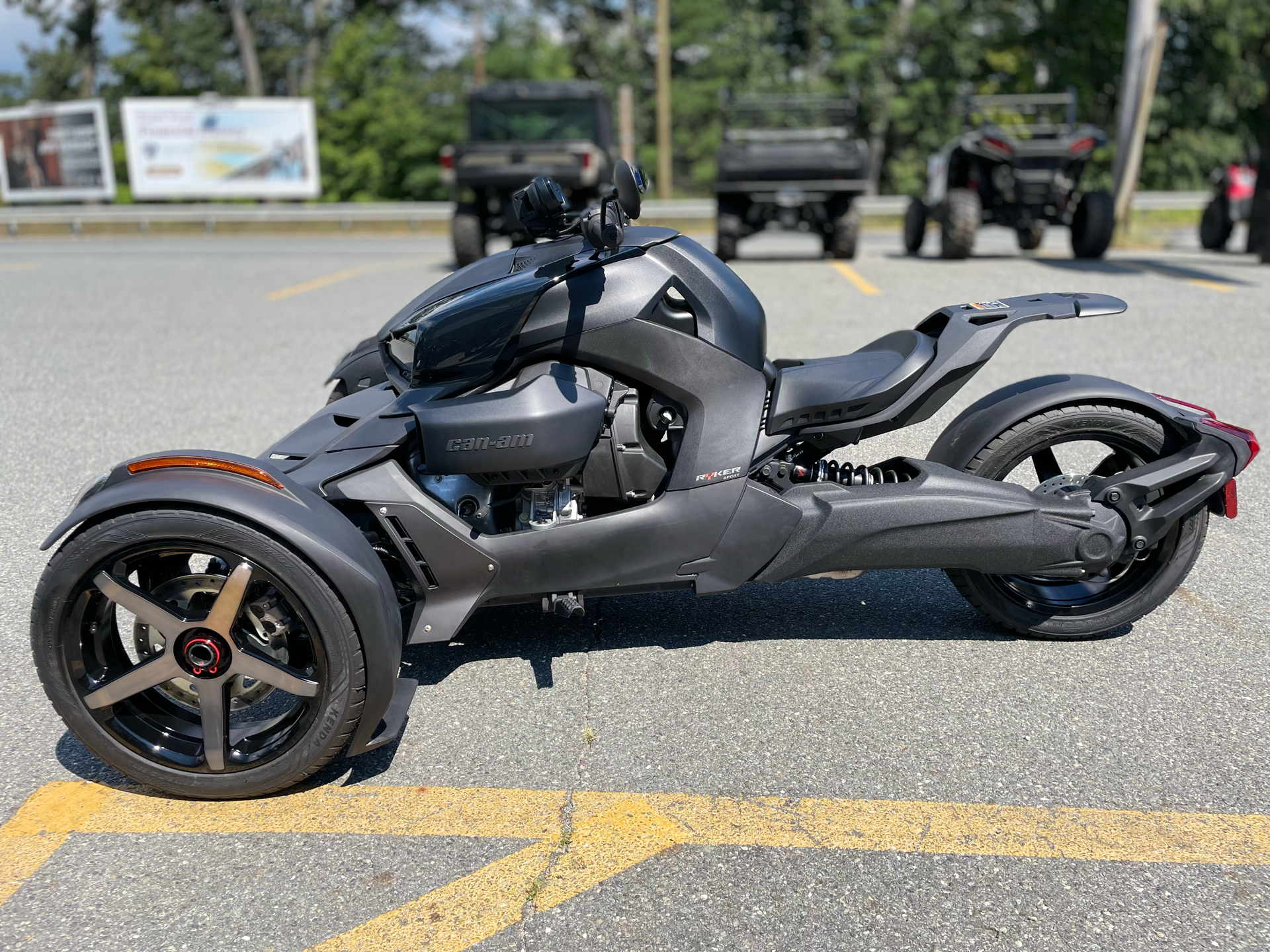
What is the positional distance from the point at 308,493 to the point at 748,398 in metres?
1.25

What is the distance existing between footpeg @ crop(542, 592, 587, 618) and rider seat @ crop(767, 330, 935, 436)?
29.8 inches

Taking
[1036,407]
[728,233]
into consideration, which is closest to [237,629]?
[1036,407]

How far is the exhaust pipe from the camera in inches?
124

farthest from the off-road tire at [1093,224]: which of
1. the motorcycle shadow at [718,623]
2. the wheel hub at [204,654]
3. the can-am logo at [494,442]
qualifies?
the wheel hub at [204,654]

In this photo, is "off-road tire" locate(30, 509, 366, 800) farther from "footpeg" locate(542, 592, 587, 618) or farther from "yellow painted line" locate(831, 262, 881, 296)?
"yellow painted line" locate(831, 262, 881, 296)

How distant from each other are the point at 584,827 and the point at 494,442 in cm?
102

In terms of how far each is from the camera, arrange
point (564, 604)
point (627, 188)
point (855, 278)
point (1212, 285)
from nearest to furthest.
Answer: point (627, 188), point (564, 604), point (1212, 285), point (855, 278)

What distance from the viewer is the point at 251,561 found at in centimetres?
261

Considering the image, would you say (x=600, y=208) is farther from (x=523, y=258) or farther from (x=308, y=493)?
(x=308, y=493)

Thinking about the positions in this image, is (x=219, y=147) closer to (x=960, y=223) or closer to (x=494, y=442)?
(x=960, y=223)

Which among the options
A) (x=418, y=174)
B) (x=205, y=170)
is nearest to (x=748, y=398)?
(x=205, y=170)

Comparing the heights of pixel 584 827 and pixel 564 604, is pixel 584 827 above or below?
below

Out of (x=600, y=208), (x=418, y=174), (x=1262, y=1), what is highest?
(x=1262, y=1)

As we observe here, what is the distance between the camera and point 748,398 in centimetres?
318
